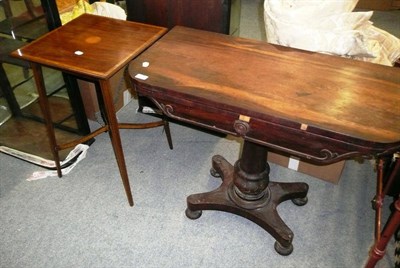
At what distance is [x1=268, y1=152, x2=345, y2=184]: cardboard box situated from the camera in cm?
168

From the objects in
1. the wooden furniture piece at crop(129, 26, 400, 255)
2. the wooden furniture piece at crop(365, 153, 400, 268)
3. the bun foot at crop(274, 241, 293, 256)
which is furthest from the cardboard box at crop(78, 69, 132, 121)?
the wooden furniture piece at crop(365, 153, 400, 268)

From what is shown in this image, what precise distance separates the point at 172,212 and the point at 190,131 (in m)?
0.64

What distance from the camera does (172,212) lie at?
63.2 inches

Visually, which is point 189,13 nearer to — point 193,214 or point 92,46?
point 92,46

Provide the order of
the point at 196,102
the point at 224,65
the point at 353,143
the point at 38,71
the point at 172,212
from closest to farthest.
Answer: the point at 353,143 → the point at 196,102 → the point at 224,65 → the point at 38,71 → the point at 172,212

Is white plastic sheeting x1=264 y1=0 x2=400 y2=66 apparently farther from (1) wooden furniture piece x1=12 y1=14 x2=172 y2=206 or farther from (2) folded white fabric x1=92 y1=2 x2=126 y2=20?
(2) folded white fabric x1=92 y1=2 x2=126 y2=20

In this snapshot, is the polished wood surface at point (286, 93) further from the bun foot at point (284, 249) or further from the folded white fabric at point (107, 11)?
the folded white fabric at point (107, 11)

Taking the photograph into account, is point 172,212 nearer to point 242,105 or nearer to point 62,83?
point 242,105

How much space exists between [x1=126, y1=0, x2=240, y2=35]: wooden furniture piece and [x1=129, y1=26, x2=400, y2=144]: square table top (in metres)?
0.42

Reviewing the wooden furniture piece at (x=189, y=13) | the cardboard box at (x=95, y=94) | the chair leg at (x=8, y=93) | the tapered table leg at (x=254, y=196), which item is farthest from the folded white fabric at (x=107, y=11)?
the tapered table leg at (x=254, y=196)

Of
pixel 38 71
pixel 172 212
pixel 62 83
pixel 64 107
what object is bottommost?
pixel 172 212

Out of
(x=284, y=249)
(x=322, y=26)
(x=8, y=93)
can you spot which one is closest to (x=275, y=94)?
(x=322, y=26)

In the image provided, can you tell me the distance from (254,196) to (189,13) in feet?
3.30

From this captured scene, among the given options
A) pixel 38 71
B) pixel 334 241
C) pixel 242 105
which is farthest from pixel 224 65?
A: pixel 334 241
